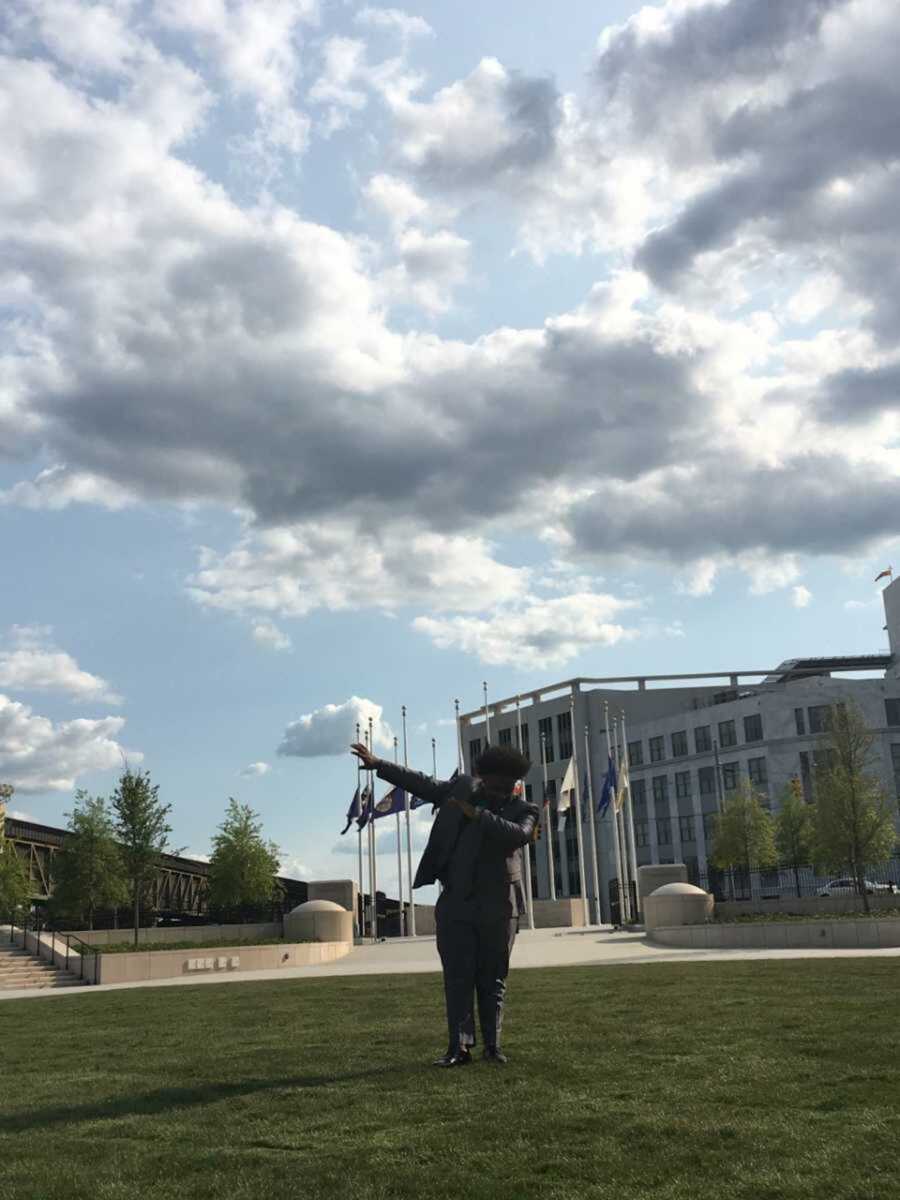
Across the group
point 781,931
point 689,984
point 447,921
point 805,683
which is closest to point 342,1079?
point 447,921

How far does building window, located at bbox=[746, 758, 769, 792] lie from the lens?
276 ft

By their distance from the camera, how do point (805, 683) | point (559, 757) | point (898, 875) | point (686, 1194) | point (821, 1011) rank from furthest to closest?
point (559, 757), point (805, 683), point (898, 875), point (821, 1011), point (686, 1194)

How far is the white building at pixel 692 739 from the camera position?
8362cm

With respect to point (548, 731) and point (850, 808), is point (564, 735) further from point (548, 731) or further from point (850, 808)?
point (850, 808)

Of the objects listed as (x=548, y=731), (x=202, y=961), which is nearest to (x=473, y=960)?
(x=202, y=961)

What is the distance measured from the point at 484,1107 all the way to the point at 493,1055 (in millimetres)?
1753

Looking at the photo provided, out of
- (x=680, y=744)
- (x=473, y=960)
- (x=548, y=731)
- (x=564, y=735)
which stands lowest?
(x=473, y=960)

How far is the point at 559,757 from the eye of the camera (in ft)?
326

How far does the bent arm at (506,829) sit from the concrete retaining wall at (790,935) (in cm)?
2102

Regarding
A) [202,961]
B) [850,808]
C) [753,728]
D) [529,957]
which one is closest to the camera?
[529,957]

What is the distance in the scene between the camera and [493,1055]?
8188 mm

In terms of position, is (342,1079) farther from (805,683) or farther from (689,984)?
(805,683)

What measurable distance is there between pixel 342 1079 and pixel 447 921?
1.32 metres

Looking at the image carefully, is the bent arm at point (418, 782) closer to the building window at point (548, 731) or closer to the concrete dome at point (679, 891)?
the concrete dome at point (679, 891)
